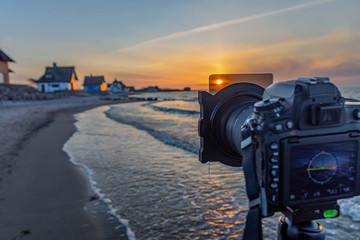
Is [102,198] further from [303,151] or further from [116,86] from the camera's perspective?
[116,86]

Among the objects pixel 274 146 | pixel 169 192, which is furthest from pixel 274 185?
pixel 169 192

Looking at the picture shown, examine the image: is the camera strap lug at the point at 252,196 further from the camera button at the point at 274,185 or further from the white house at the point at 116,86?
the white house at the point at 116,86

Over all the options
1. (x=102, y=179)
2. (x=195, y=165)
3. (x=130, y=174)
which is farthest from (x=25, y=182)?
(x=195, y=165)

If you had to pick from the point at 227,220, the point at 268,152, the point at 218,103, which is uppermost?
the point at 218,103

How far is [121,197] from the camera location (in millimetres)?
3887

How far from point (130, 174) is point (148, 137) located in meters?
4.57

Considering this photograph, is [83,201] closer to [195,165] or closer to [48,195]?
[48,195]

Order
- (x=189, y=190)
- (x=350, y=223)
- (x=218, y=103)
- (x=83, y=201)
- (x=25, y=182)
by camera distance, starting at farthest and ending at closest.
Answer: (x=25, y=182), (x=189, y=190), (x=83, y=201), (x=350, y=223), (x=218, y=103)

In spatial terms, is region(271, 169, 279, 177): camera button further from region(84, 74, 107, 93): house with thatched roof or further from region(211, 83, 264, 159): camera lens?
region(84, 74, 107, 93): house with thatched roof

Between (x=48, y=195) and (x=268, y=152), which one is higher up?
(x=268, y=152)

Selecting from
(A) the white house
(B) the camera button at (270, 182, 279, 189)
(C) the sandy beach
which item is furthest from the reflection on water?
(A) the white house

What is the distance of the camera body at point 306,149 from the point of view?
0.99m

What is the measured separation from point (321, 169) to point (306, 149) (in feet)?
0.34

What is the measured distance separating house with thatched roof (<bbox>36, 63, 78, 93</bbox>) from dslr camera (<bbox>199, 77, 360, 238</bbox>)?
60.0 meters
